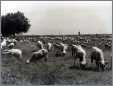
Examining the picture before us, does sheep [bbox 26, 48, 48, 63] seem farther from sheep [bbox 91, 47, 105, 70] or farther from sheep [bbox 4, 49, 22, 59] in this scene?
sheep [bbox 91, 47, 105, 70]

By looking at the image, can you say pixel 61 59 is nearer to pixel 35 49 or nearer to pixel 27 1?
pixel 35 49

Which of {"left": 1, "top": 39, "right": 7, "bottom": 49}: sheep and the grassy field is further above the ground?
{"left": 1, "top": 39, "right": 7, "bottom": 49}: sheep

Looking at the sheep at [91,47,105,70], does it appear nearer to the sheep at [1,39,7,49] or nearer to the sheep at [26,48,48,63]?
the sheep at [26,48,48,63]

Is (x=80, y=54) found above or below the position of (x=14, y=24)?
below

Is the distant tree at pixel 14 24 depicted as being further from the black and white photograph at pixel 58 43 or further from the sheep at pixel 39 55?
the sheep at pixel 39 55

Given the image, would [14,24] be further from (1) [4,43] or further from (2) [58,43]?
(2) [58,43]

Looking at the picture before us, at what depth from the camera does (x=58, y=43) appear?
2504 mm

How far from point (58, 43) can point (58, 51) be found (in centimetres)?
9

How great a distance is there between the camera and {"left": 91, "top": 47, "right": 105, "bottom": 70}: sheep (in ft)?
8.16

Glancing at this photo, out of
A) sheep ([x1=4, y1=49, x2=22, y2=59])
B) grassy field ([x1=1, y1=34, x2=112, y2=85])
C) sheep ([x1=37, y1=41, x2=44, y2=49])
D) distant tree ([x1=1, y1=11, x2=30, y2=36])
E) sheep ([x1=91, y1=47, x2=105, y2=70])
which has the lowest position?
grassy field ([x1=1, y1=34, x2=112, y2=85])

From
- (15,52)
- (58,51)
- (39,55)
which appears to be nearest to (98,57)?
(58,51)

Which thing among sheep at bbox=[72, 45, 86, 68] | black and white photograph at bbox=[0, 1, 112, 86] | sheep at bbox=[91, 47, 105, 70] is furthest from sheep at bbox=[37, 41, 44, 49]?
sheep at bbox=[91, 47, 105, 70]

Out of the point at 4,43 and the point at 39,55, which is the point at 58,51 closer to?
the point at 39,55

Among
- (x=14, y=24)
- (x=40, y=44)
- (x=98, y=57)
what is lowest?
(x=98, y=57)
